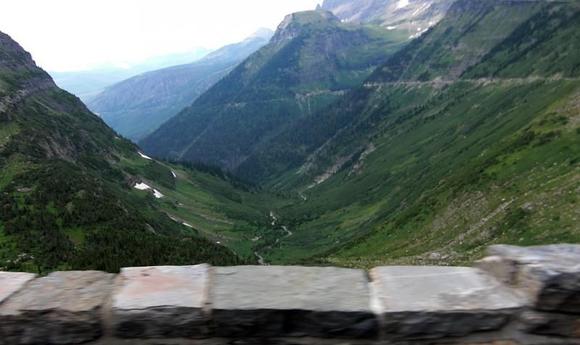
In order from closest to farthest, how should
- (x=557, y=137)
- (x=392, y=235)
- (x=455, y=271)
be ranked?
(x=455, y=271) < (x=557, y=137) < (x=392, y=235)

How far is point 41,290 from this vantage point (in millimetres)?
7211

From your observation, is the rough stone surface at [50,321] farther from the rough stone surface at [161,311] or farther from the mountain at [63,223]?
the mountain at [63,223]

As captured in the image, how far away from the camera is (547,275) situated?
6.68 metres

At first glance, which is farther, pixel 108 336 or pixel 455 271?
pixel 455 271

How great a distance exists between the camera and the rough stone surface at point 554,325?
662 cm

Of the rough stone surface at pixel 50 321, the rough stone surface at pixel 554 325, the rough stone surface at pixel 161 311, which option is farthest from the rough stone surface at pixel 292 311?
the rough stone surface at pixel 554 325

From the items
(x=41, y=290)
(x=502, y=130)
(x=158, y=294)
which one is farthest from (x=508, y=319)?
(x=502, y=130)

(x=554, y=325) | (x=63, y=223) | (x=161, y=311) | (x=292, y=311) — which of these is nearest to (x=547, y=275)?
(x=554, y=325)

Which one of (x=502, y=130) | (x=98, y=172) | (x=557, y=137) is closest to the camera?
(x=557, y=137)

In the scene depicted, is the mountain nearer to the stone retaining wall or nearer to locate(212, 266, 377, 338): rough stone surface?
the stone retaining wall

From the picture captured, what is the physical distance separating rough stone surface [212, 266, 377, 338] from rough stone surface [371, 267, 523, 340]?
0.87 feet

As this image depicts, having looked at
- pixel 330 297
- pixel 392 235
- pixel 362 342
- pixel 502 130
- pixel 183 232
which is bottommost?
pixel 183 232

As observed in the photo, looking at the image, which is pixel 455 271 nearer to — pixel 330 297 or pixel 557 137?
pixel 330 297

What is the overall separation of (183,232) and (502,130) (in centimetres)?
9798
